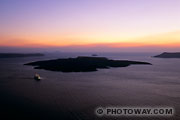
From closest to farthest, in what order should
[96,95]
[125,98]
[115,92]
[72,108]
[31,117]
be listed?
[31,117] < [72,108] < [125,98] < [96,95] < [115,92]

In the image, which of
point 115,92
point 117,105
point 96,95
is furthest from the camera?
point 115,92

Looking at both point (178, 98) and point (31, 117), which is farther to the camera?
point (178, 98)

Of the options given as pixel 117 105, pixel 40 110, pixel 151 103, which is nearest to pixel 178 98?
pixel 151 103

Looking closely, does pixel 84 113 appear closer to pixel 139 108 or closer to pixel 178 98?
pixel 139 108

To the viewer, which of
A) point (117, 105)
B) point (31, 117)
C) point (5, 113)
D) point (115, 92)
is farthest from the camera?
point (115, 92)

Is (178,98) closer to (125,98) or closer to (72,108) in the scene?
(125,98)

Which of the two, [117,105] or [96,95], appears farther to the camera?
[96,95]

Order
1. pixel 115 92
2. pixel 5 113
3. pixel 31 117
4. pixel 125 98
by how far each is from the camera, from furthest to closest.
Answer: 1. pixel 115 92
2. pixel 125 98
3. pixel 5 113
4. pixel 31 117

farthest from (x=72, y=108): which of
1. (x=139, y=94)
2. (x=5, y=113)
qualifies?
(x=139, y=94)
